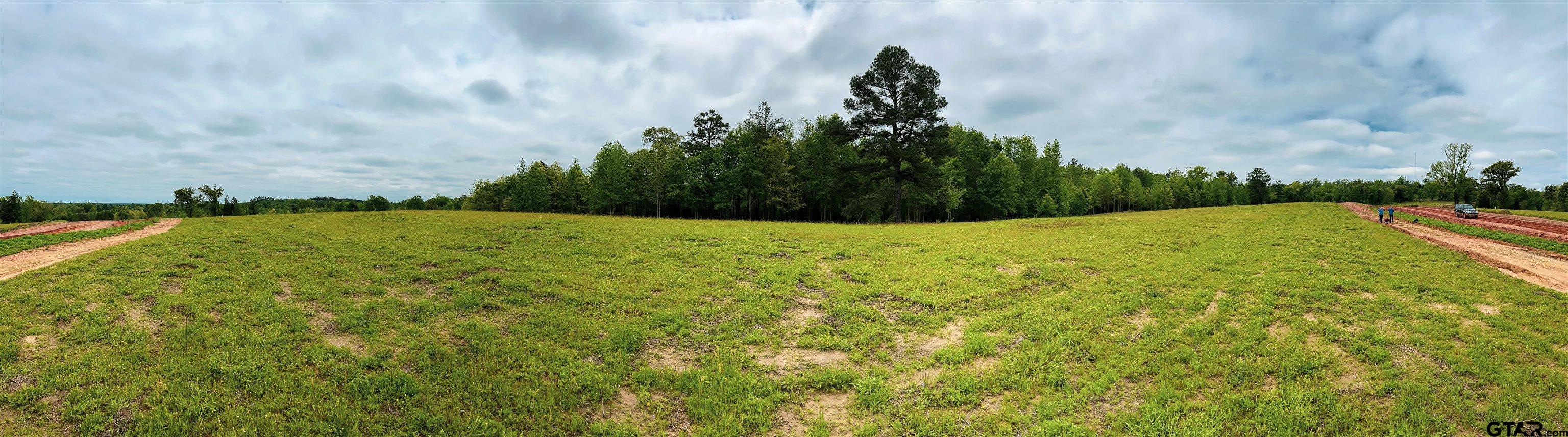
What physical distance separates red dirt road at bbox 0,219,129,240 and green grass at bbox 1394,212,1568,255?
53391 millimetres

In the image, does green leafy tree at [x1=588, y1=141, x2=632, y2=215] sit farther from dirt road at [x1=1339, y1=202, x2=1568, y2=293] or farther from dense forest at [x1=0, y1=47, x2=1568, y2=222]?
dirt road at [x1=1339, y1=202, x2=1568, y2=293]

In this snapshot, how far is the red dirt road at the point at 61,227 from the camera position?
18239 millimetres

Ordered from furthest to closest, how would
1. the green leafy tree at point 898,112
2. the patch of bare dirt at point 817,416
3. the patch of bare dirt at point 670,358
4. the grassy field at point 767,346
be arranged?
the green leafy tree at point 898,112 < the patch of bare dirt at point 670,358 < the grassy field at point 767,346 < the patch of bare dirt at point 817,416

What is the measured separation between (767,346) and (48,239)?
27032mm

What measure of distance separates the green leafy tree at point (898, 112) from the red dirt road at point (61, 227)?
38751mm

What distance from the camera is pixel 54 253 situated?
1452 cm

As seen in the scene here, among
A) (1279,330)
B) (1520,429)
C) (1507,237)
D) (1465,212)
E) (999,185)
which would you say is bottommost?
(1520,429)

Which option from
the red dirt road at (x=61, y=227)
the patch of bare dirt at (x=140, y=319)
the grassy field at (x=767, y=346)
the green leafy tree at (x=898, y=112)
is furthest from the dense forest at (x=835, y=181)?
the patch of bare dirt at (x=140, y=319)

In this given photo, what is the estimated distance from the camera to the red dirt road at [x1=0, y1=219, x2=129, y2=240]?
18239mm

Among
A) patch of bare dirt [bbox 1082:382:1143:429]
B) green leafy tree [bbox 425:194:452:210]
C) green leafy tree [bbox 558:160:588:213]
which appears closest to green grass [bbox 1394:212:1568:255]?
patch of bare dirt [bbox 1082:382:1143:429]

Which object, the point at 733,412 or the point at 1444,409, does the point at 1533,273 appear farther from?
the point at 733,412

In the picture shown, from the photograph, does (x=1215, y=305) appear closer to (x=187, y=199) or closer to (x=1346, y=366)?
(x=1346, y=366)

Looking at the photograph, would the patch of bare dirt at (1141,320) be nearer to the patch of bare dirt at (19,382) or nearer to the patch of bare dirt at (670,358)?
the patch of bare dirt at (670,358)

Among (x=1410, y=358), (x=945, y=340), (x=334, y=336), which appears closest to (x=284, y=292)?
(x=334, y=336)
